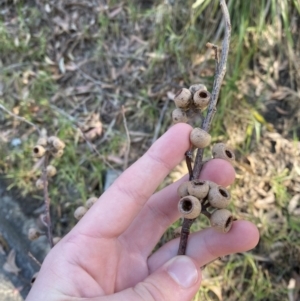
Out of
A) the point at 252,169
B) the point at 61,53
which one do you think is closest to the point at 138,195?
the point at 252,169

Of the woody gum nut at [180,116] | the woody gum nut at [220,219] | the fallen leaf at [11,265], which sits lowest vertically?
the fallen leaf at [11,265]

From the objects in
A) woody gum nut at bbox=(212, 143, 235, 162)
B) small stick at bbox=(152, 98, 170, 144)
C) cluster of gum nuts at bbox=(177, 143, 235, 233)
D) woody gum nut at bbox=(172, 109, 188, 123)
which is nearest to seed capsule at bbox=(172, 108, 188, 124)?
woody gum nut at bbox=(172, 109, 188, 123)

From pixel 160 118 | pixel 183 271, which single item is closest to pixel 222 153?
pixel 183 271

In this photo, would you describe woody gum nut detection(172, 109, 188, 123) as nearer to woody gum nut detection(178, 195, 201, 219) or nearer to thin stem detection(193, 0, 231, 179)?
thin stem detection(193, 0, 231, 179)

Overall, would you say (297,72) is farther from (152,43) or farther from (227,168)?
(227,168)

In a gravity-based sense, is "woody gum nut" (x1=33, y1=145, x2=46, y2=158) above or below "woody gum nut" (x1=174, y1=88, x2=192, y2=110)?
below

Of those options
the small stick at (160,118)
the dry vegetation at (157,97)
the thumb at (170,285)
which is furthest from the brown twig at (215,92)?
the small stick at (160,118)

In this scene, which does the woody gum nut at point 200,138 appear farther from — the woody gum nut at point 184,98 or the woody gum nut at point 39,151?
the woody gum nut at point 39,151
